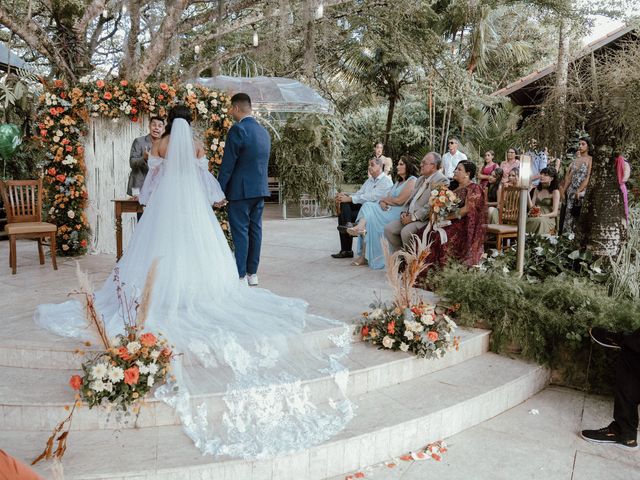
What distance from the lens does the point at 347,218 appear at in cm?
724

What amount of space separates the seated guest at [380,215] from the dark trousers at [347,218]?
563 mm

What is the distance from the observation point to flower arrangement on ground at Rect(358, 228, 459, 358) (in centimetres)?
380

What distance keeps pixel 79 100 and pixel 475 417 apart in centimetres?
603

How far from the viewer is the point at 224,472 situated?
2.67m

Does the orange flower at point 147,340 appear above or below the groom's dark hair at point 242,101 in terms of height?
below

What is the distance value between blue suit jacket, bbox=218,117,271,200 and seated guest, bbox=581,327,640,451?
3105 mm

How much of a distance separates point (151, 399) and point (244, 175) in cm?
251

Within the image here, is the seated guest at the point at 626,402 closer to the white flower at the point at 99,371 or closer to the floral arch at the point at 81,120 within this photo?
the white flower at the point at 99,371

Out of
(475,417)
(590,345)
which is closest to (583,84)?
(590,345)

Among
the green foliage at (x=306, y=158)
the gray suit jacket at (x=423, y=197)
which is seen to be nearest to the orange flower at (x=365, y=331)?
the gray suit jacket at (x=423, y=197)

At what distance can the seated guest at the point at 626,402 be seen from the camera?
3.32m

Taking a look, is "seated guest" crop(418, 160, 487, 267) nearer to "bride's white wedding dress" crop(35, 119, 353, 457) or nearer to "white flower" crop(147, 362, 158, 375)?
"bride's white wedding dress" crop(35, 119, 353, 457)

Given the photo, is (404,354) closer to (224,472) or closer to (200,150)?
(224,472)

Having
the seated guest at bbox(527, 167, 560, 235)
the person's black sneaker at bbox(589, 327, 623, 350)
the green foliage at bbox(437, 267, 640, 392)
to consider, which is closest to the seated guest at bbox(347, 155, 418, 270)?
the seated guest at bbox(527, 167, 560, 235)
